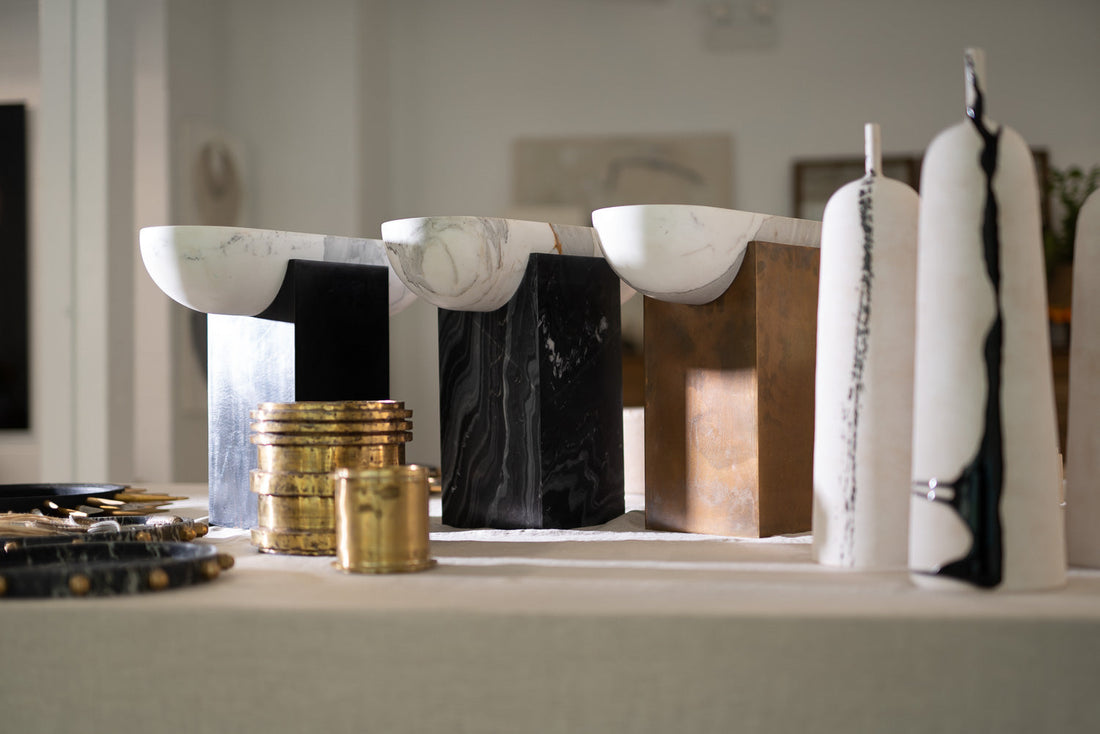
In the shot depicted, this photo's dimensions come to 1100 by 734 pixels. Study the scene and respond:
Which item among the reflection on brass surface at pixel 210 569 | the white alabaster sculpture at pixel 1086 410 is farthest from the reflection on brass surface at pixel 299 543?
the white alabaster sculpture at pixel 1086 410

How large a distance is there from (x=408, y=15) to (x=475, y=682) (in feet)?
14.6

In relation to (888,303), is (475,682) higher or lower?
lower

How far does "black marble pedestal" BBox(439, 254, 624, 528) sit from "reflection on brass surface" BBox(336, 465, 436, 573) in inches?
11.2

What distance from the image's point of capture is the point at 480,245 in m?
0.92

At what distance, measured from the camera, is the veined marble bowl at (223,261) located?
933 millimetres

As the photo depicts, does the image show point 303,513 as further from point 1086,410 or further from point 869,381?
point 1086,410

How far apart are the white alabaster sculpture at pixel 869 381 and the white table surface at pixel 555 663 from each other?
4.6 inches

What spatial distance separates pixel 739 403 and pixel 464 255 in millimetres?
271

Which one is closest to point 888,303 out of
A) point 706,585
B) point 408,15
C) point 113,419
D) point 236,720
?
point 706,585

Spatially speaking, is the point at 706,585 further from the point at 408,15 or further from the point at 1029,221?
the point at 408,15

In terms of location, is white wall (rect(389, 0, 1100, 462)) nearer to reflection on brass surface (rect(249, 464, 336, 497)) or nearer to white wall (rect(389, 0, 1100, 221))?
white wall (rect(389, 0, 1100, 221))

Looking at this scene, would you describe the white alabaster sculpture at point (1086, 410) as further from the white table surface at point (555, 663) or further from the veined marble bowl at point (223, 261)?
the veined marble bowl at point (223, 261)

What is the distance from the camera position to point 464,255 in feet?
2.97

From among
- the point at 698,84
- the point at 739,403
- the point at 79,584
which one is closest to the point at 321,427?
the point at 79,584
